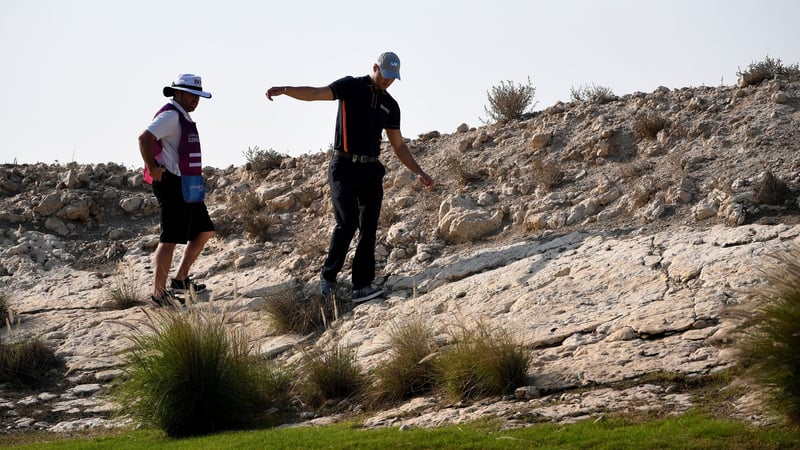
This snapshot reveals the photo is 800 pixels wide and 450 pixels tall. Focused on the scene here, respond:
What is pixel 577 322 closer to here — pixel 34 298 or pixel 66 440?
pixel 66 440

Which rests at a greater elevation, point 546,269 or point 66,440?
point 546,269

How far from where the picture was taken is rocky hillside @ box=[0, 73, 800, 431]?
796cm

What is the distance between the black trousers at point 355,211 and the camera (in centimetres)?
1030

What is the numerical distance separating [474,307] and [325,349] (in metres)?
1.50

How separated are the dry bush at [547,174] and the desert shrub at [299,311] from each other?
312cm

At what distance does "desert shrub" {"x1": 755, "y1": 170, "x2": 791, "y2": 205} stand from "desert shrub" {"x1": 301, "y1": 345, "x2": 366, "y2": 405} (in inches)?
174

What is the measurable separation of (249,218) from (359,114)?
3.83 meters

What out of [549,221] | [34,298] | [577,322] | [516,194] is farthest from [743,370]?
[34,298]

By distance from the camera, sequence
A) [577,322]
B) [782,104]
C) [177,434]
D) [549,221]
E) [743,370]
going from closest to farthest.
Result: [743,370]
[177,434]
[577,322]
[549,221]
[782,104]

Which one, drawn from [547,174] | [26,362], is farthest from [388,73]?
[26,362]

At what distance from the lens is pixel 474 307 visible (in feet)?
31.7

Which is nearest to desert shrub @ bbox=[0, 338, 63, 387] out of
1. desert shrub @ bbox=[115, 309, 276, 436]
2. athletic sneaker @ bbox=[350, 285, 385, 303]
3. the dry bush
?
desert shrub @ bbox=[115, 309, 276, 436]

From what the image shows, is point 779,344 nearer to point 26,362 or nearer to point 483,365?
point 483,365

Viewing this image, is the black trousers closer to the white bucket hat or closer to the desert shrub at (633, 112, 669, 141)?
the white bucket hat
